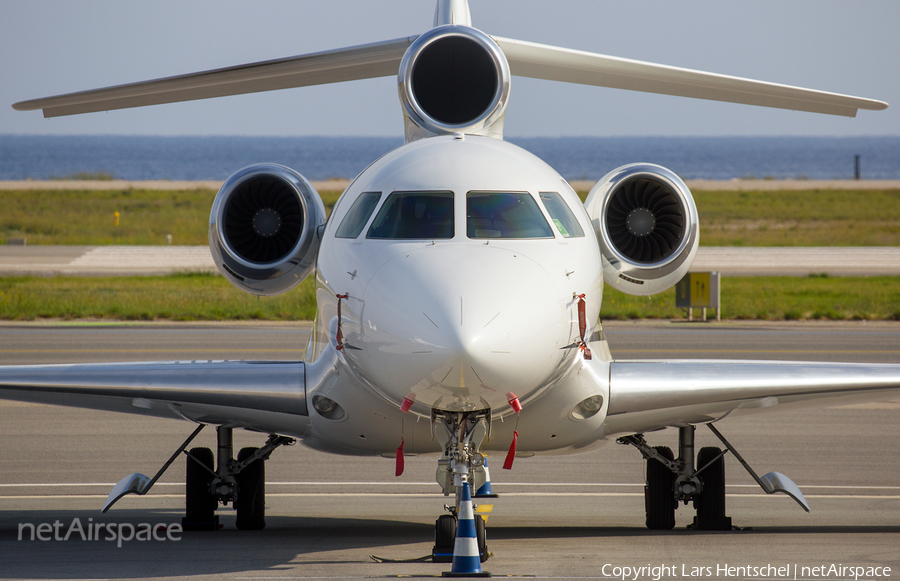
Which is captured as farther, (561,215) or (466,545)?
(561,215)

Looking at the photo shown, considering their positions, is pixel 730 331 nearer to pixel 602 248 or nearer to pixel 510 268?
pixel 602 248

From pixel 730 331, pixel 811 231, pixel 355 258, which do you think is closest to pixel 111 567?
pixel 355 258

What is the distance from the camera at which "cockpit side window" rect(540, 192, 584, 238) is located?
24.6 feet

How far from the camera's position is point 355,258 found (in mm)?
7164

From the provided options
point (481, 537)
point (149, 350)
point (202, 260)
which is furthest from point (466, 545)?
point (202, 260)

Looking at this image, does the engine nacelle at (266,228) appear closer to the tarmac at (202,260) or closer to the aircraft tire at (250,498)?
the aircraft tire at (250,498)

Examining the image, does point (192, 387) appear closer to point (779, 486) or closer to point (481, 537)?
point (481, 537)

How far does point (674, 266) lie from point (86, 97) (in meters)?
6.11

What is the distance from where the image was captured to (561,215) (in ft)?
25.0

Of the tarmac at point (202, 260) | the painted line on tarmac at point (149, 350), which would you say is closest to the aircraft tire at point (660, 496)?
the painted line on tarmac at point (149, 350)

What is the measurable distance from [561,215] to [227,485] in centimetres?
415

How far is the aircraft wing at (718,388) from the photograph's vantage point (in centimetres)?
837

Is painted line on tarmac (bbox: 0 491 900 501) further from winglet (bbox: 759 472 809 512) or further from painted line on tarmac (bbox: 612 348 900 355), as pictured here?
painted line on tarmac (bbox: 612 348 900 355)

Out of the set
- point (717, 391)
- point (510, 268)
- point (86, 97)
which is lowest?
point (717, 391)
